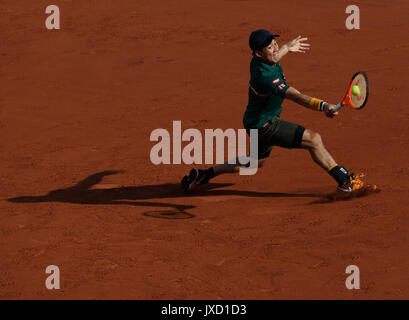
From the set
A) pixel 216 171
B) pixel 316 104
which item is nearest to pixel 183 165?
pixel 216 171

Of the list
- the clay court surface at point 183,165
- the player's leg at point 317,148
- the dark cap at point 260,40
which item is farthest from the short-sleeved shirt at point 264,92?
the clay court surface at point 183,165

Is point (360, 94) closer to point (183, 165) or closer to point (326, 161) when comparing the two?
point (326, 161)

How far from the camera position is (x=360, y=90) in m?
7.89

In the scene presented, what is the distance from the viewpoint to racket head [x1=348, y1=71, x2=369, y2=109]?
7.75 metres

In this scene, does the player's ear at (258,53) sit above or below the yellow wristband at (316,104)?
above

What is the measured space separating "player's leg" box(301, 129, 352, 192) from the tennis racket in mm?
491

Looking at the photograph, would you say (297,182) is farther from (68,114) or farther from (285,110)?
(68,114)

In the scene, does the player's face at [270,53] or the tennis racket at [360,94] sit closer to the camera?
the tennis racket at [360,94]

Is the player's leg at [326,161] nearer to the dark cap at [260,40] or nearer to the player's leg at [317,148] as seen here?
the player's leg at [317,148]

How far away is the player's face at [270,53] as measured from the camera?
315 inches

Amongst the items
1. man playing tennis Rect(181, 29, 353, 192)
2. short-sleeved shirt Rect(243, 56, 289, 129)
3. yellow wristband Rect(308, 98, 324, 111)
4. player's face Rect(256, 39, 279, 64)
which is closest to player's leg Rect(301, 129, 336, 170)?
man playing tennis Rect(181, 29, 353, 192)

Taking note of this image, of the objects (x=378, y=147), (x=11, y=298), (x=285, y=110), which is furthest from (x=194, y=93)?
(x=11, y=298)

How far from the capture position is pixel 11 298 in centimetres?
640

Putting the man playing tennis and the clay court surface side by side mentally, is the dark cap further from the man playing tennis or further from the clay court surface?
the clay court surface
